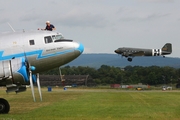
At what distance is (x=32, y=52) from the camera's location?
25688 mm

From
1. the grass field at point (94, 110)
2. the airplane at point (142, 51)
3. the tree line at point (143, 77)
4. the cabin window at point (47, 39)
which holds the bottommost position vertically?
the tree line at point (143, 77)

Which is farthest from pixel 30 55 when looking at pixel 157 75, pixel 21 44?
pixel 157 75

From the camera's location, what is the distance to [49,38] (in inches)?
1032

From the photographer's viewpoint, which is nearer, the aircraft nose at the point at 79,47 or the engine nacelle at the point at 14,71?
the engine nacelle at the point at 14,71

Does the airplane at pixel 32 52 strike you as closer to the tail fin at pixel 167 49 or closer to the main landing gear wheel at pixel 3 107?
the main landing gear wheel at pixel 3 107

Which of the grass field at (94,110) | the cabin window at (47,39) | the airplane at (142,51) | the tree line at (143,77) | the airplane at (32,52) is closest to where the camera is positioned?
the airplane at (32,52)

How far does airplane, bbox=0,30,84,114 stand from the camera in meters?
24.7

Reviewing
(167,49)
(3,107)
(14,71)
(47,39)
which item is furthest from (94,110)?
(167,49)

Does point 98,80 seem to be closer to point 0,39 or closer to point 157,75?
point 157,75

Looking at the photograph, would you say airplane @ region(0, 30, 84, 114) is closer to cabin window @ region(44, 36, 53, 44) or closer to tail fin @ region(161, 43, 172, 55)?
cabin window @ region(44, 36, 53, 44)

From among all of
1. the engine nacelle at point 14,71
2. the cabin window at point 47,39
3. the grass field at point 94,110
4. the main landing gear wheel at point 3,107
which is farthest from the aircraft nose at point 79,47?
the main landing gear wheel at point 3,107

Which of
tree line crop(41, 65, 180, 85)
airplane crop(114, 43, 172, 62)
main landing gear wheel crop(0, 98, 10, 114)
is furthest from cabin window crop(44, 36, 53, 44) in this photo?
tree line crop(41, 65, 180, 85)

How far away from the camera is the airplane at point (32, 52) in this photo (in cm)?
2467

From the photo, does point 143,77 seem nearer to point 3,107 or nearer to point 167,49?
point 167,49
